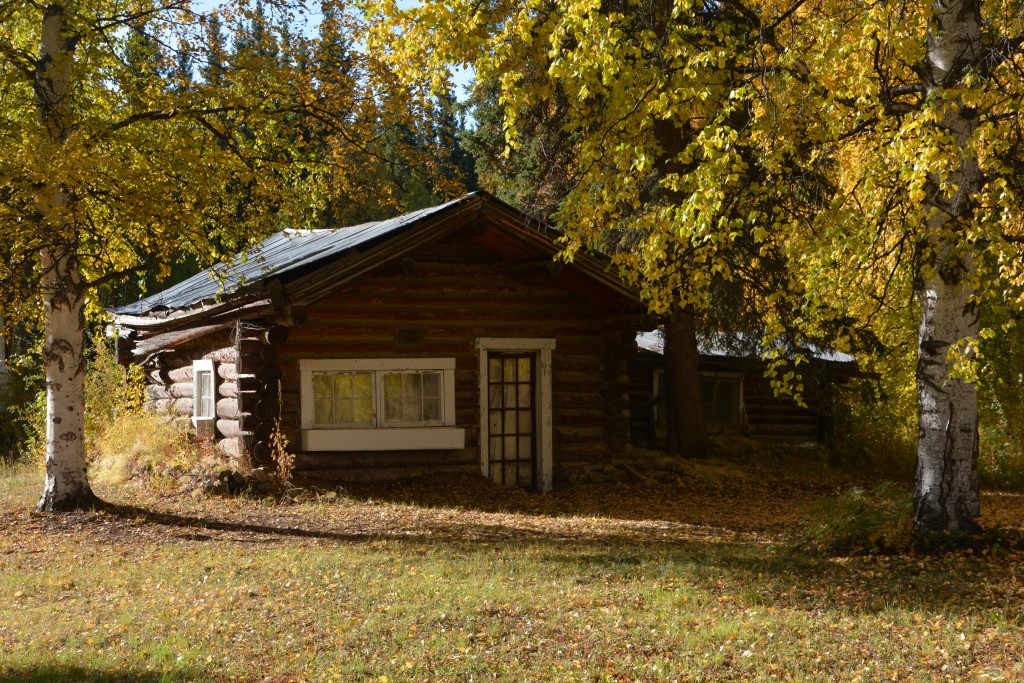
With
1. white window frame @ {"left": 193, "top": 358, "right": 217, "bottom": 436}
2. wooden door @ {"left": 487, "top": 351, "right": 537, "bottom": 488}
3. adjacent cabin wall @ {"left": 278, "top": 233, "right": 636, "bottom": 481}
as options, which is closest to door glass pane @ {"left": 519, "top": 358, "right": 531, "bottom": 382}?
wooden door @ {"left": 487, "top": 351, "right": 537, "bottom": 488}

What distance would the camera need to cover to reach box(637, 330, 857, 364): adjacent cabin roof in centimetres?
2006

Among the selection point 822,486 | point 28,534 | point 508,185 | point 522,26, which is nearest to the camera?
point 522,26

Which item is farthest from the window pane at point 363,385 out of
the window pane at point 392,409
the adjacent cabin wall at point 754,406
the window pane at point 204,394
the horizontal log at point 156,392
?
the adjacent cabin wall at point 754,406

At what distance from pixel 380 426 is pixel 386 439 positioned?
0.25 metres

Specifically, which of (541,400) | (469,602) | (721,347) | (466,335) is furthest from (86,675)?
(721,347)

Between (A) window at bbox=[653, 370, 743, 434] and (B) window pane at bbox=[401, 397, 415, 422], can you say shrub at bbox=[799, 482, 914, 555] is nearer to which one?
(B) window pane at bbox=[401, 397, 415, 422]

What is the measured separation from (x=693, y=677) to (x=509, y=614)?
184 centimetres

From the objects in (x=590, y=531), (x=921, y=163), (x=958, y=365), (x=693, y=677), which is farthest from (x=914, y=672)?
(x=590, y=531)

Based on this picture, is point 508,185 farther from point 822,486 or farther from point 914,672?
point 914,672

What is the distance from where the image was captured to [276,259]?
1805 cm

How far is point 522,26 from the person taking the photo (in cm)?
1009

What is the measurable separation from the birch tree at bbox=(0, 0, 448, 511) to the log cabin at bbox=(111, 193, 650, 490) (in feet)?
3.89

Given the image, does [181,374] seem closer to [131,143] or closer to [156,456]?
[156,456]

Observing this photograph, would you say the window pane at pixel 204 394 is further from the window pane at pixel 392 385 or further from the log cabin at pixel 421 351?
the window pane at pixel 392 385
